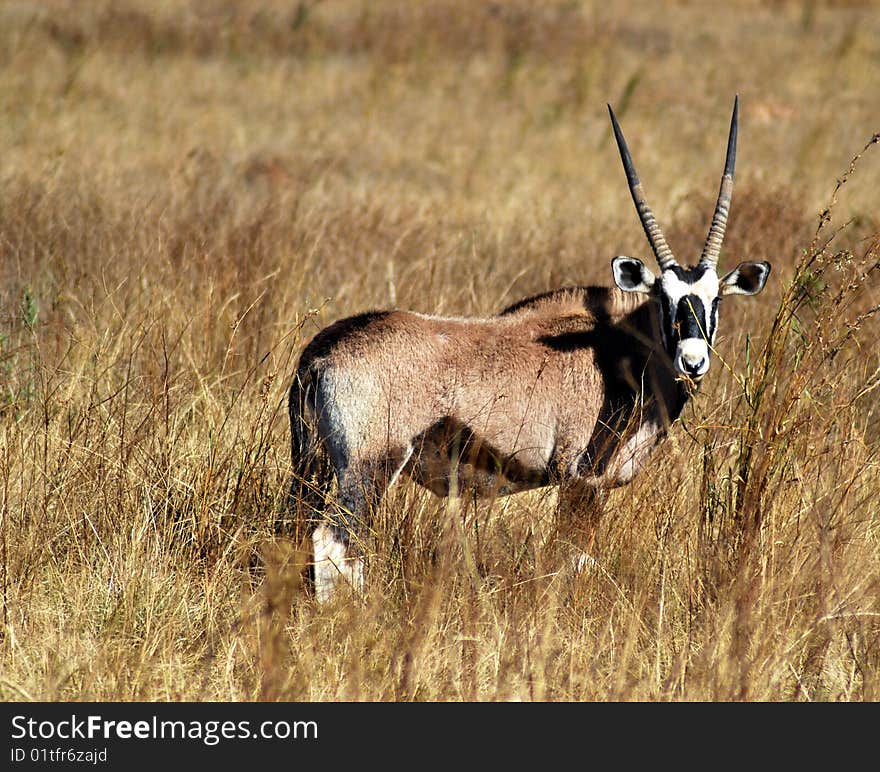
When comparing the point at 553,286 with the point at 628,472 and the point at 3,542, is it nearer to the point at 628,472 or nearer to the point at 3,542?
the point at 628,472

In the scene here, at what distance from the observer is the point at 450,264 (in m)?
8.65

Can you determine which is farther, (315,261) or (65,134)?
(65,134)

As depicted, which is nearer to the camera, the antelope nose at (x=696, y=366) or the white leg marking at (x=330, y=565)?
the white leg marking at (x=330, y=565)

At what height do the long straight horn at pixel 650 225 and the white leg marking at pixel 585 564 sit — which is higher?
the long straight horn at pixel 650 225

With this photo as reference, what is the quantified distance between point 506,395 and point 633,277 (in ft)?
2.93

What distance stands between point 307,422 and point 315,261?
12.9 feet

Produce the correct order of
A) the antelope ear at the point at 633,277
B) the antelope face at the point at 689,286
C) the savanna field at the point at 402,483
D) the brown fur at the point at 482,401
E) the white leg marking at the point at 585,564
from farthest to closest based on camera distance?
the antelope ear at the point at 633,277, the antelope face at the point at 689,286, the brown fur at the point at 482,401, the white leg marking at the point at 585,564, the savanna field at the point at 402,483

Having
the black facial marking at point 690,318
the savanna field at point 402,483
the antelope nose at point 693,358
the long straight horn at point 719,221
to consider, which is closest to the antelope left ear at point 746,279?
the long straight horn at point 719,221

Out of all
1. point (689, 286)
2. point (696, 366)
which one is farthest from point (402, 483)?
point (689, 286)

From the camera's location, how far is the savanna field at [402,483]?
4309 mm

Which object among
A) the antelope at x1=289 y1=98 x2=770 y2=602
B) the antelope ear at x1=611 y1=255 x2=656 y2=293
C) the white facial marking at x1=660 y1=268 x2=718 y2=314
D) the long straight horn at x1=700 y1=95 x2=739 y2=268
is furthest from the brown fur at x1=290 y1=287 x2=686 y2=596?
the long straight horn at x1=700 y1=95 x2=739 y2=268

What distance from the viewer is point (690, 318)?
510 cm

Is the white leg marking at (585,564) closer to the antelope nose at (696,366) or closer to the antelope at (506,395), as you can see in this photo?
the antelope at (506,395)
